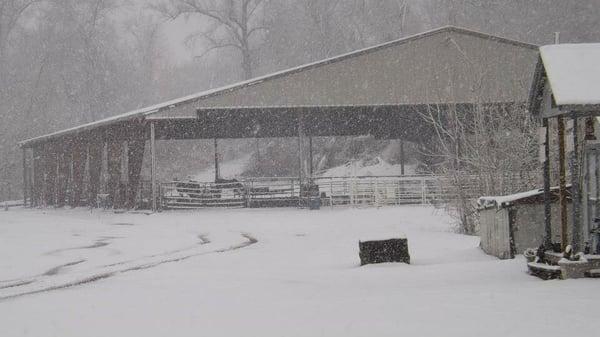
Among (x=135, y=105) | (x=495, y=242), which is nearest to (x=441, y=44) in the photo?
(x=495, y=242)

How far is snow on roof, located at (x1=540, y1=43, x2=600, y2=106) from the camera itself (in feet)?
25.3

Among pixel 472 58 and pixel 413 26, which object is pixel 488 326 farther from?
pixel 413 26

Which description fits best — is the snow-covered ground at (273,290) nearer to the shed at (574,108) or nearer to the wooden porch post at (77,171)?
the shed at (574,108)

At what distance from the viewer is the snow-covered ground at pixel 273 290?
20.1 ft

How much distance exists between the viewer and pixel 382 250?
34.9 ft

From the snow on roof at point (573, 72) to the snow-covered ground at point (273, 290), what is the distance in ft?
6.78

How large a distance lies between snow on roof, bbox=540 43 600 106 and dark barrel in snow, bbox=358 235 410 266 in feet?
12.0

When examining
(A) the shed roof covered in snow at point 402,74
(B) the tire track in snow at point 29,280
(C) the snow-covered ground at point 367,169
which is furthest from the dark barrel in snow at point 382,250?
(C) the snow-covered ground at point 367,169

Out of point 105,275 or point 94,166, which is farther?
point 94,166

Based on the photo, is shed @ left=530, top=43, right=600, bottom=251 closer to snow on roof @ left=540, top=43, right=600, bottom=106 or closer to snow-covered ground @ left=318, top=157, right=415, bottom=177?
snow on roof @ left=540, top=43, right=600, bottom=106

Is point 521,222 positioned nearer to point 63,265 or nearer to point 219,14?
point 63,265

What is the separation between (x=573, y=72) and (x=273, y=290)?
4.43 metres

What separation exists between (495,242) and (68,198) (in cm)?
2690

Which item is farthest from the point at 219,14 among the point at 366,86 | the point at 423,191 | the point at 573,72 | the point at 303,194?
the point at 573,72
